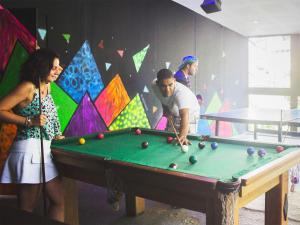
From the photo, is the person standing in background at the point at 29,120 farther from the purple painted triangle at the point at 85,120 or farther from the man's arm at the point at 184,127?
the purple painted triangle at the point at 85,120

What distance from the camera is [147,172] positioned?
1.86m

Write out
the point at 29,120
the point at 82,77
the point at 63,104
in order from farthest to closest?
the point at 82,77 < the point at 63,104 < the point at 29,120

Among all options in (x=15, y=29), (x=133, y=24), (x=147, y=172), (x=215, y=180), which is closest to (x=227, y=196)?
(x=215, y=180)

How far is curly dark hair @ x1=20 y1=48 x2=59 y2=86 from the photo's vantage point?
2.11 m

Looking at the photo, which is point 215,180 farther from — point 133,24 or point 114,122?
point 133,24

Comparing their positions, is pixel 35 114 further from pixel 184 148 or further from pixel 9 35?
pixel 9 35

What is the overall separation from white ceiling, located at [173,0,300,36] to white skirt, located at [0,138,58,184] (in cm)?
382

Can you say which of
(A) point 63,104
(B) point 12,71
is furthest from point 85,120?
(B) point 12,71

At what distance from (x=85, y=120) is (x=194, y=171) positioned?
7.66 ft

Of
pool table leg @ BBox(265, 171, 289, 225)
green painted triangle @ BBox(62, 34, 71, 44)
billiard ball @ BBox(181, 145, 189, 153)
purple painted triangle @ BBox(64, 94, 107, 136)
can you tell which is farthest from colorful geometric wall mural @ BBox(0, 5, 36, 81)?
pool table leg @ BBox(265, 171, 289, 225)

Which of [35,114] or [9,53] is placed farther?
[9,53]

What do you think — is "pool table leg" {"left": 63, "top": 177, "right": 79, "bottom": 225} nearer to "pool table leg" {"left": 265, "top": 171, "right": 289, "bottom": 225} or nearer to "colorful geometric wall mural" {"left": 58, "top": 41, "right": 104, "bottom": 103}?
"pool table leg" {"left": 265, "top": 171, "right": 289, "bottom": 225}

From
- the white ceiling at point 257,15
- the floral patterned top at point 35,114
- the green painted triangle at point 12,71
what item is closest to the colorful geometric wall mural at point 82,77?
the green painted triangle at point 12,71

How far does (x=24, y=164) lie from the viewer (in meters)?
2.10
